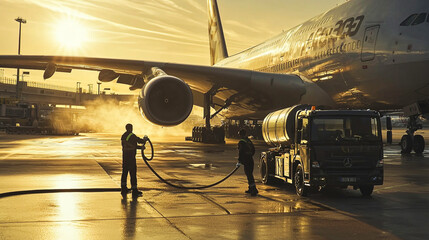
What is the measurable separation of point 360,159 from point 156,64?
12.5m

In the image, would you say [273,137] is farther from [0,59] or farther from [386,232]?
[0,59]

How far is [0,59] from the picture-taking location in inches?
902

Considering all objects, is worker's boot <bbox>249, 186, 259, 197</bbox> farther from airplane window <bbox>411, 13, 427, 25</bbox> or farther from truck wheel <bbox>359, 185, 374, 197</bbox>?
airplane window <bbox>411, 13, 427, 25</bbox>

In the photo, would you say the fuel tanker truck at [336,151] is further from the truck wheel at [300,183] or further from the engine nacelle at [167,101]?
the engine nacelle at [167,101]

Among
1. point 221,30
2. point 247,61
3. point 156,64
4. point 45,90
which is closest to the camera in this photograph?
point 156,64

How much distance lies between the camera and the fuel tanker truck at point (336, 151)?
10.9 m

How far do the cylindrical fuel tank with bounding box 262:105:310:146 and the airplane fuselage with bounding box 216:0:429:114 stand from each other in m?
5.88

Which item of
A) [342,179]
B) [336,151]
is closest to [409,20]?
[336,151]

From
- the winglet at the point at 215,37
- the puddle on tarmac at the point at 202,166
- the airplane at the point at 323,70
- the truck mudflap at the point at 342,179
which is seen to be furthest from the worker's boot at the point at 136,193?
the winglet at the point at 215,37

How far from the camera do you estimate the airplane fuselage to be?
17.5 meters

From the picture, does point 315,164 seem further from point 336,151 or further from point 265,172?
point 265,172

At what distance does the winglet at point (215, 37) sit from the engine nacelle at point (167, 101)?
2129 centimetres

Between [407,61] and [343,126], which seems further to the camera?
[407,61]

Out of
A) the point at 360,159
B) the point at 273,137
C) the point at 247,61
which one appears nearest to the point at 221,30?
the point at 247,61
